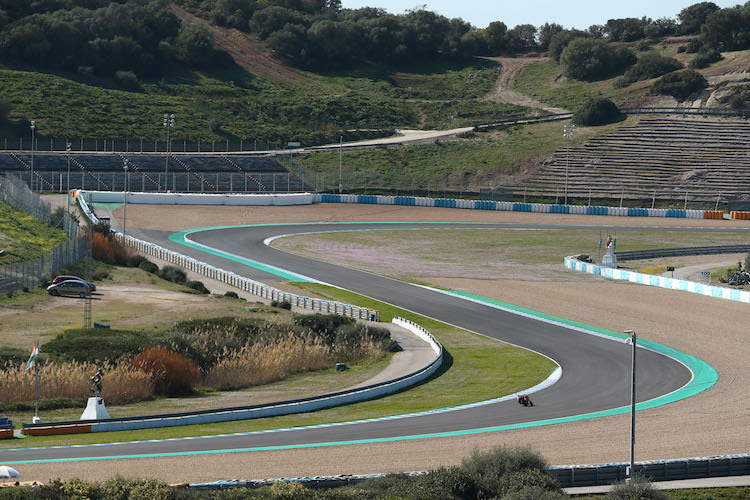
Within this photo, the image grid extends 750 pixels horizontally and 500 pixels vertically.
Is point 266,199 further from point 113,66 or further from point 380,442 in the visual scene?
point 380,442

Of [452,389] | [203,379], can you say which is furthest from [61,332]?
[452,389]

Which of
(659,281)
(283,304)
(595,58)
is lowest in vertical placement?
(283,304)

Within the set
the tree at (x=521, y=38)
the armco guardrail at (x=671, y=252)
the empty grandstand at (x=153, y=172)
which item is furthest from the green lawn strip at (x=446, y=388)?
the tree at (x=521, y=38)

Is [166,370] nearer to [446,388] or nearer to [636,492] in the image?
[446,388]

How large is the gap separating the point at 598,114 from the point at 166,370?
100239 millimetres

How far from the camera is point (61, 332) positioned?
4388cm

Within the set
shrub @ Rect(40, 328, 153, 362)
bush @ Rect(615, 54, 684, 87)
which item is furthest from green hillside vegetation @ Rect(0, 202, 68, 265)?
bush @ Rect(615, 54, 684, 87)

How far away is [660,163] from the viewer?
11456 cm

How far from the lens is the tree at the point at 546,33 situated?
179 m

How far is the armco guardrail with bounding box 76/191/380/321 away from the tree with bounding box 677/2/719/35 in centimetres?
11589

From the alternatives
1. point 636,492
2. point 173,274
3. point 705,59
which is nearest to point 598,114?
point 705,59

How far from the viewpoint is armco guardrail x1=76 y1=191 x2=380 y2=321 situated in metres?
51.9

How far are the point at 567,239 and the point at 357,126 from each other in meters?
60.8

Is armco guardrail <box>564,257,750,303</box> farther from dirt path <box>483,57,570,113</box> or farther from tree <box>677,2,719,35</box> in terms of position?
tree <box>677,2,719,35</box>
